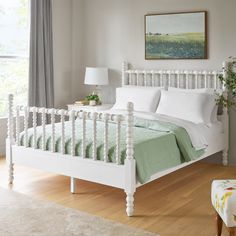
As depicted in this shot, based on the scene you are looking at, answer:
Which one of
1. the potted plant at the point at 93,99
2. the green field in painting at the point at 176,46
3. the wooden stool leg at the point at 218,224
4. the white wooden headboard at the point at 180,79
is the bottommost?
the wooden stool leg at the point at 218,224

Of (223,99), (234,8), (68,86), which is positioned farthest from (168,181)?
(68,86)

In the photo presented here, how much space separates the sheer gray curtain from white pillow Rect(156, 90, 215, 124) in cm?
188

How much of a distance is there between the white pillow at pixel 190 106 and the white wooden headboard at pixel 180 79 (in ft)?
1.08

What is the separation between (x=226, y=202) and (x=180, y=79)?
3036 millimetres

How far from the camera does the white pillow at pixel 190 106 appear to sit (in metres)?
4.87

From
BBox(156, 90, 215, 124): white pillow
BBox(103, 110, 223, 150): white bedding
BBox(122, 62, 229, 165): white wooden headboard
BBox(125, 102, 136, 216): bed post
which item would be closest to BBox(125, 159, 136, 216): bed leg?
BBox(125, 102, 136, 216): bed post

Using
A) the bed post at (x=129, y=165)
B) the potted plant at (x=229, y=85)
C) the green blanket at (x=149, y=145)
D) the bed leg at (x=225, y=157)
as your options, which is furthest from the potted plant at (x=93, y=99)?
the bed post at (x=129, y=165)

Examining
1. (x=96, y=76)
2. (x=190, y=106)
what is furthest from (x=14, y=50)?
(x=190, y=106)

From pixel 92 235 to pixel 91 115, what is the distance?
116 cm

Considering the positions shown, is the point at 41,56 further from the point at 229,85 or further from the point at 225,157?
the point at 225,157

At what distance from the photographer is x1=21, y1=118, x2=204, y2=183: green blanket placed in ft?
12.0

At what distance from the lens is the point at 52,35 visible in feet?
20.5

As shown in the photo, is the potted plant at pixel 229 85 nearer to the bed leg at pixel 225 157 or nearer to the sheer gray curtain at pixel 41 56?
the bed leg at pixel 225 157

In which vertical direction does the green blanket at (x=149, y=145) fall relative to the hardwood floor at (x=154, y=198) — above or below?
above
